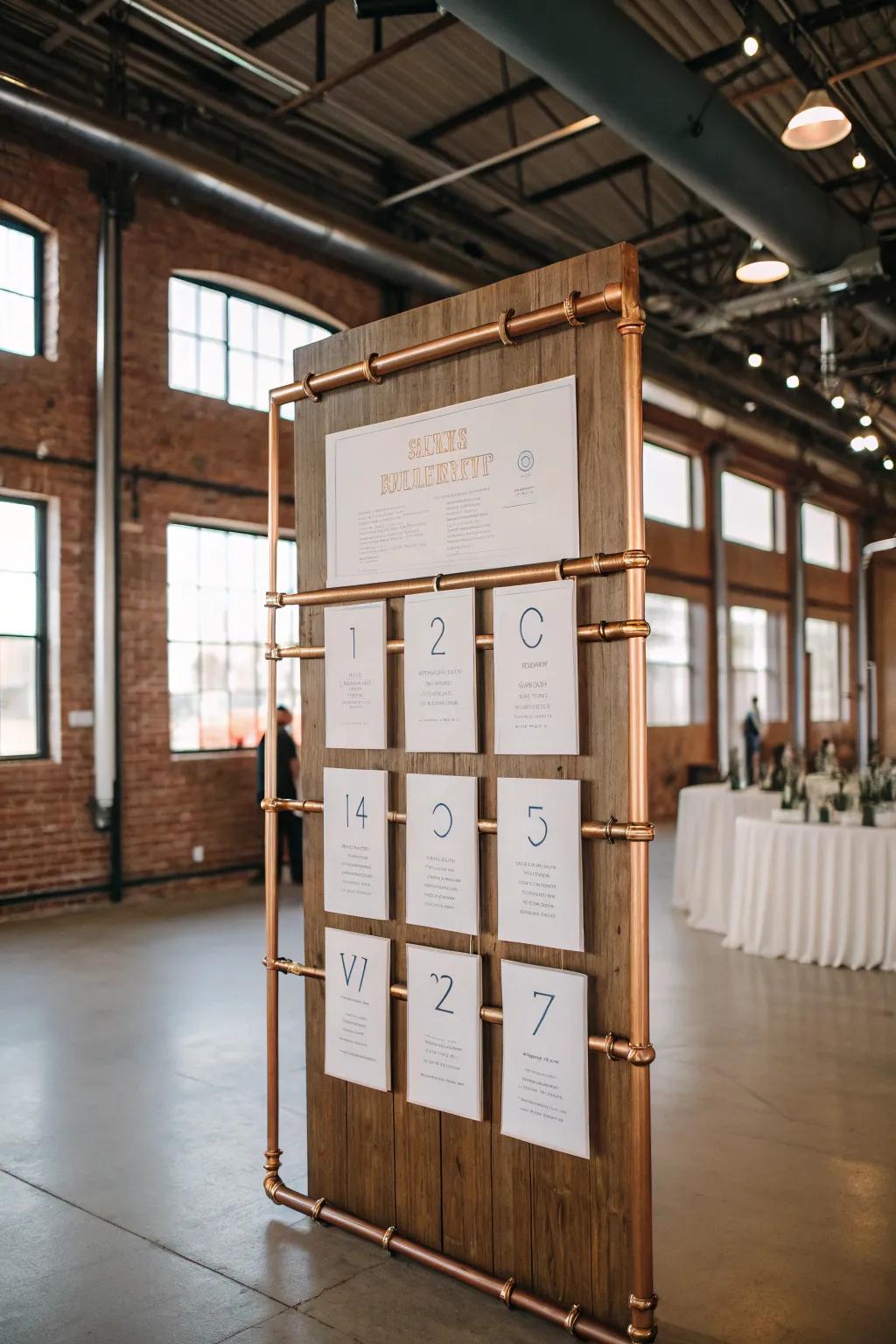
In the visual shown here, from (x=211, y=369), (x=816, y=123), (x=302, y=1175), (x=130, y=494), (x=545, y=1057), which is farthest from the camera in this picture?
(x=211, y=369)

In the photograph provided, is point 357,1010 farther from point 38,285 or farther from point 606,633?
point 38,285

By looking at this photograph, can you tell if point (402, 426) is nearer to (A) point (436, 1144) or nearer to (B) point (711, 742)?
(A) point (436, 1144)

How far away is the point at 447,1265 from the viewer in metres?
2.71

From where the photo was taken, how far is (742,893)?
6.38 metres

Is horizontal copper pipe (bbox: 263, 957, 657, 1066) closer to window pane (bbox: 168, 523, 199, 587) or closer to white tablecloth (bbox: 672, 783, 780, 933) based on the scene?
white tablecloth (bbox: 672, 783, 780, 933)

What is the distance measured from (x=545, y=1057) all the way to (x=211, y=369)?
7776mm

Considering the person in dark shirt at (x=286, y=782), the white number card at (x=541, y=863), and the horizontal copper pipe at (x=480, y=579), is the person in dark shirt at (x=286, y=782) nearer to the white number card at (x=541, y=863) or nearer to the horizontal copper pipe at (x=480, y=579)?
the horizontal copper pipe at (x=480, y=579)

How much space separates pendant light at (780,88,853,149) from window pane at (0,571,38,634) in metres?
5.79

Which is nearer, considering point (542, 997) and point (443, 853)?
point (542, 997)

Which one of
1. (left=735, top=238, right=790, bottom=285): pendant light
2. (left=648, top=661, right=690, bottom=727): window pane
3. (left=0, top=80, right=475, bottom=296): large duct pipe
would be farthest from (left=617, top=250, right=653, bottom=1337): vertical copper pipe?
(left=648, top=661, right=690, bottom=727): window pane

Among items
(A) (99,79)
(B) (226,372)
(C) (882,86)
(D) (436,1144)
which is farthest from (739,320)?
(D) (436,1144)

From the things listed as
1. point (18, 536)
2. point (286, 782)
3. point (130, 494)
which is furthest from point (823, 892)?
point (18, 536)

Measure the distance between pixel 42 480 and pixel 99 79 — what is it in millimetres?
3004

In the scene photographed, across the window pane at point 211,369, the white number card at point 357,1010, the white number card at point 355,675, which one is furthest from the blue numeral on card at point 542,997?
the window pane at point 211,369
